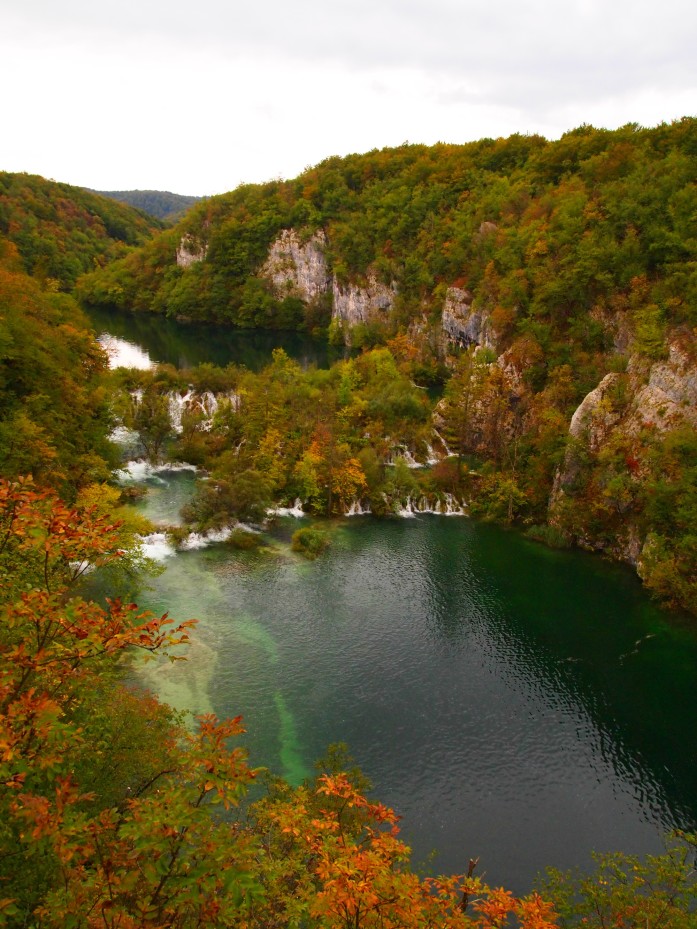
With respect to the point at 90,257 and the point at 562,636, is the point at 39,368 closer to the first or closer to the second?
the point at 562,636

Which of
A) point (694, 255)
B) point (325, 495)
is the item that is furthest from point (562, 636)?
point (694, 255)

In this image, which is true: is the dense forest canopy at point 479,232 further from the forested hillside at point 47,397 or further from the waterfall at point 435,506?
the forested hillside at point 47,397

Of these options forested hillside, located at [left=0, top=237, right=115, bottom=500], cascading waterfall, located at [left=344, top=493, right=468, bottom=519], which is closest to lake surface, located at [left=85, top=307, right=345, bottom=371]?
forested hillside, located at [left=0, top=237, right=115, bottom=500]

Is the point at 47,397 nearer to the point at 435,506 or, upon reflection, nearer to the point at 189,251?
the point at 435,506

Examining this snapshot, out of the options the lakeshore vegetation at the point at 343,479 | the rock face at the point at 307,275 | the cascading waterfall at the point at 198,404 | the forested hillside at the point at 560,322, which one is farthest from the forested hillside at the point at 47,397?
the rock face at the point at 307,275

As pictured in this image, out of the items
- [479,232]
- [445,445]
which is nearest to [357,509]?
[445,445]

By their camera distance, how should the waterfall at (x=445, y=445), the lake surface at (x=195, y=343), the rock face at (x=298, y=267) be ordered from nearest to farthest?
the waterfall at (x=445, y=445) → the lake surface at (x=195, y=343) → the rock face at (x=298, y=267)

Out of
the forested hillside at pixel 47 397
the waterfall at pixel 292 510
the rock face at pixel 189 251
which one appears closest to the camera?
the forested hillside at pixel 47 397
